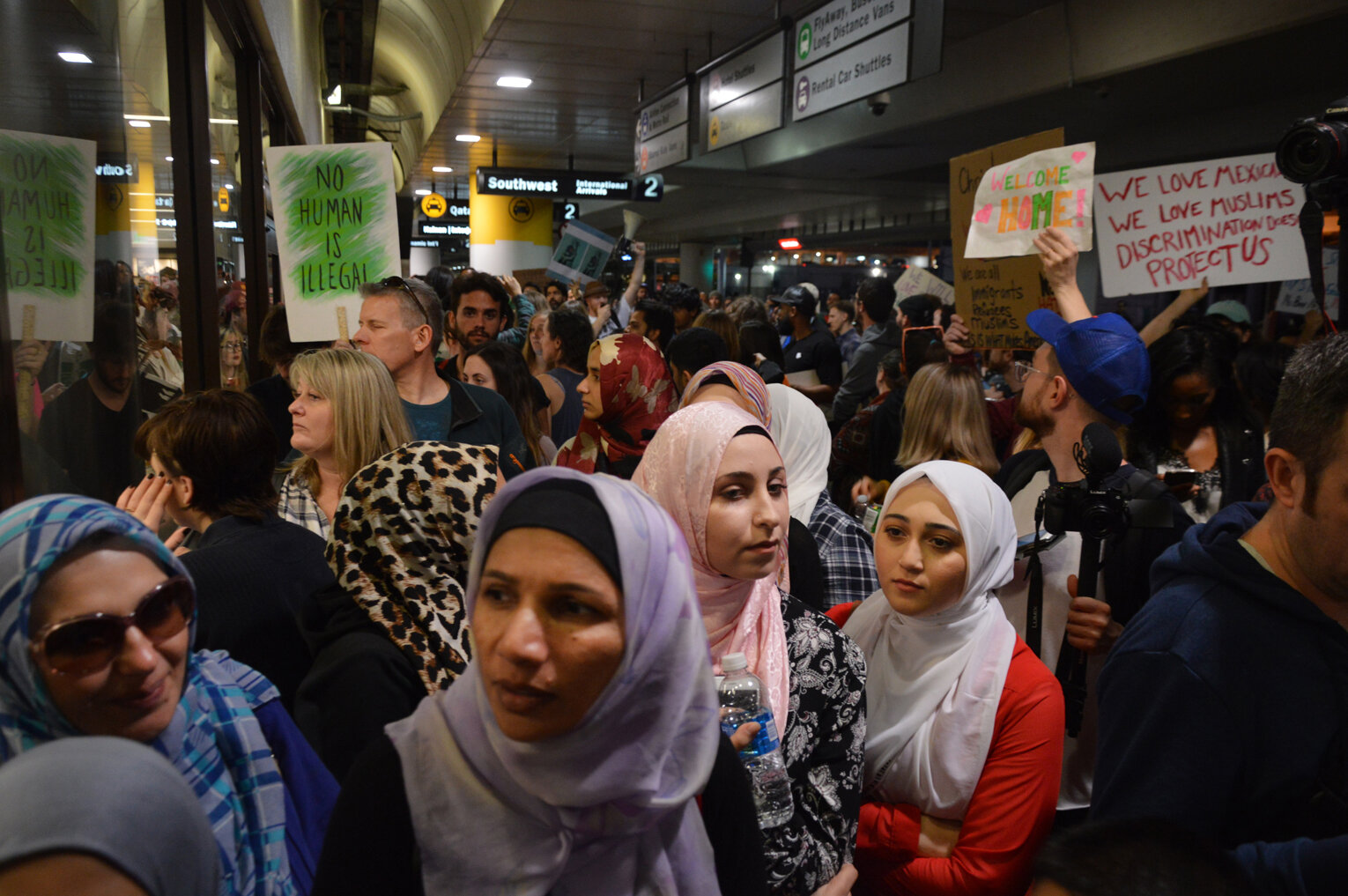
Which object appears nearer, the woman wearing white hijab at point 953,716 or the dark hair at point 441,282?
the woman wearing white hijab at point 953,716

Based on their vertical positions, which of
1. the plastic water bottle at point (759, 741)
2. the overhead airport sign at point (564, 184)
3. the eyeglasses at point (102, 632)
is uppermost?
the overhead airport sign at point (564, 184)

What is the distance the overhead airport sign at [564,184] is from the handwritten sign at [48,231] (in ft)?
35.5

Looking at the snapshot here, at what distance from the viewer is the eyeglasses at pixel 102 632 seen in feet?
3.93

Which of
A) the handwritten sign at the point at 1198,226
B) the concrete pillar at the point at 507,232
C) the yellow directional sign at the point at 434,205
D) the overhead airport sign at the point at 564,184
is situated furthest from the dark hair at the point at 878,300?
the yellow directional sign at the point at 434,205

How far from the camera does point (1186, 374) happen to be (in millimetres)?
2938

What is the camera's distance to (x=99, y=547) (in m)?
1.26

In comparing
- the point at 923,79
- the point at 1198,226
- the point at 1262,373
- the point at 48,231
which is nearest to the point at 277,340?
the point at 48,231

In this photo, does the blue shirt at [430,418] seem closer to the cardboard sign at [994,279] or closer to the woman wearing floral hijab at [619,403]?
the woman wearing floral hijab at [619,403]

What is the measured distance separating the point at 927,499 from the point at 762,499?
43 centimetres

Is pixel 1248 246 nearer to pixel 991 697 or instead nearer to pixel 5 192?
pixel 991 697

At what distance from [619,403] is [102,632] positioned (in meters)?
2.66

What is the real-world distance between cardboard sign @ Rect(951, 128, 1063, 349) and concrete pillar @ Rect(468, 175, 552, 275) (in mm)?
13452

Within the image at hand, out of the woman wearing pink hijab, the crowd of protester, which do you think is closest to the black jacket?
the crowd of protester

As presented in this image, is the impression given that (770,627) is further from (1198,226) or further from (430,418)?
(1198,226)
